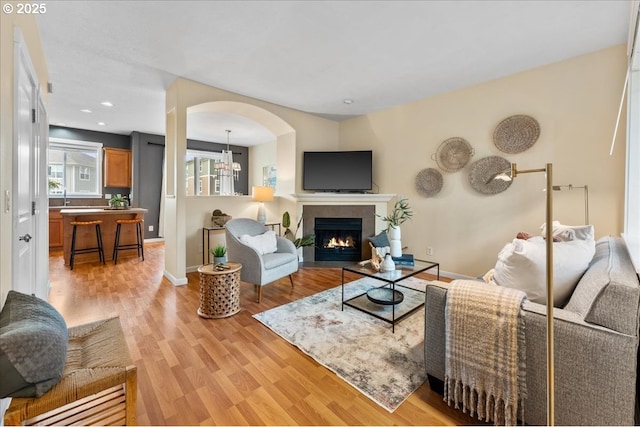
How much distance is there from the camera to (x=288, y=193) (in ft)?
15.9

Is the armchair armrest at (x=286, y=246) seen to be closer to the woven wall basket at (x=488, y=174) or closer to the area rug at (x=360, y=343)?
the area rug at (x=360, y=343)

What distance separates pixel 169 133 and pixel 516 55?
426cm

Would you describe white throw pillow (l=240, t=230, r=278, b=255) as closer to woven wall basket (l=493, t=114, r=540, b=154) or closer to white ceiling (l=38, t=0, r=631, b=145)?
white ceiling (l=38, t=0, r=631, b=145)

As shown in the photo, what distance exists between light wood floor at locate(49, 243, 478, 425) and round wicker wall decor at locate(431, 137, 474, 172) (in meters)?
2.70

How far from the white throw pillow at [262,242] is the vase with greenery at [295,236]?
3.54 feet

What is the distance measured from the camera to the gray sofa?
3.42ft

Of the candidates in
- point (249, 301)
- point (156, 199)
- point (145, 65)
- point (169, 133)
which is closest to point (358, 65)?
point (145, 65)

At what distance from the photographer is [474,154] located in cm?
357

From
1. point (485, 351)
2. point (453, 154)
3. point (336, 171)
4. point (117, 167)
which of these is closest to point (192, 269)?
point (336, 171)

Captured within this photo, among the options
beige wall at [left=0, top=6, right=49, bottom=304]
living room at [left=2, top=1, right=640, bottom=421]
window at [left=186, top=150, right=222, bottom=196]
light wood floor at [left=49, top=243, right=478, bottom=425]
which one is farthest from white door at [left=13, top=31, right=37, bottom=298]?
window at [left=186, top=150, right=222, bottom=196]

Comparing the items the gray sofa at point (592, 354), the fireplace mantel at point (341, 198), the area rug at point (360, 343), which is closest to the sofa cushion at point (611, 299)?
the gray sofa at point (592, 354)

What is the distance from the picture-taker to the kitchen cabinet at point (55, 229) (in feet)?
17.9

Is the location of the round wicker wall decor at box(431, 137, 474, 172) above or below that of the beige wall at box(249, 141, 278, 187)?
below

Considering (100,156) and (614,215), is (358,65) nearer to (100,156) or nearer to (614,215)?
(614,215)
